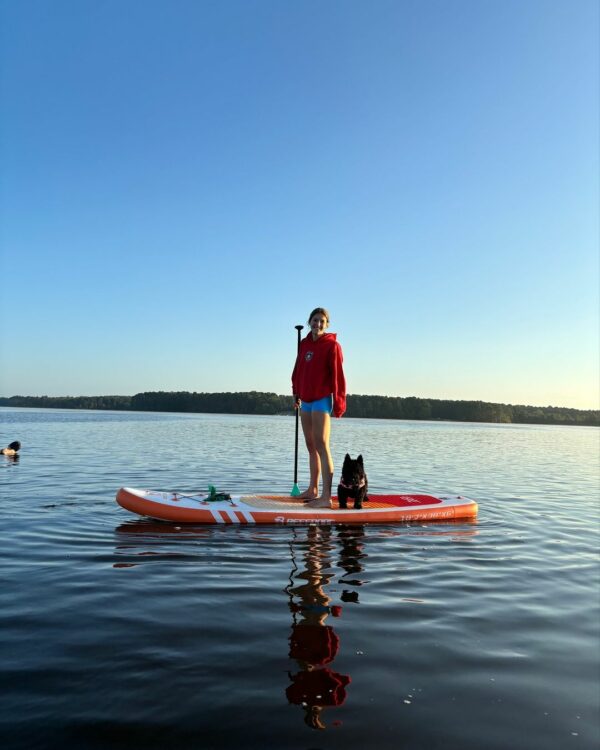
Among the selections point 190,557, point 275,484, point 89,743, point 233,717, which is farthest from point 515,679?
point 275,484

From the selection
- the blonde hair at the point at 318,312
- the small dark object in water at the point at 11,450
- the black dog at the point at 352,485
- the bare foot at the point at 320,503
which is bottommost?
the small dark object in water at the point at 11,450

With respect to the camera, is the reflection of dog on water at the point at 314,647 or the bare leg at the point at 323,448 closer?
the reflection of dog on water at the point at 314,647

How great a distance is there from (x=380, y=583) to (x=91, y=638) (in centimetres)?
Result: 276

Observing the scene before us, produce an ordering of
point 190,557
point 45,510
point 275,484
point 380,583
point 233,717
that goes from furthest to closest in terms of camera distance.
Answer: point 275,484
point 45,510
point 190,557
point 380,583
point 233,717

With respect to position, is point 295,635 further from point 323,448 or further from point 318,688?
point 323,448

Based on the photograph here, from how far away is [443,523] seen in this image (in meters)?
8.85

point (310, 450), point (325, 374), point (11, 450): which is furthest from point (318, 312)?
point (11, 450)

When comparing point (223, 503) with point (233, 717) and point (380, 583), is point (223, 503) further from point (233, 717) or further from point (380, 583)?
point (233, 717)

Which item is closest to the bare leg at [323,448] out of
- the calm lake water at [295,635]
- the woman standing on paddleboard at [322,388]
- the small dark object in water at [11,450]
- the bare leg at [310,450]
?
the woman standing on paddleboard at [322,388]

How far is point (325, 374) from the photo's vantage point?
861cm

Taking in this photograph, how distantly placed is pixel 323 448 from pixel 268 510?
1246 millimetres

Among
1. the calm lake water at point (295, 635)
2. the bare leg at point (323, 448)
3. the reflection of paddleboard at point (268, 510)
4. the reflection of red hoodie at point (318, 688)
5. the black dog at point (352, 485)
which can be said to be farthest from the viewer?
the black dog at point (352, 485)

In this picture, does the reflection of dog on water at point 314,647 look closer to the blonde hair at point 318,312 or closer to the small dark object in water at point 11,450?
the blonde hair at point 318,312

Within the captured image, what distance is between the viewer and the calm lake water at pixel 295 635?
2.83m
